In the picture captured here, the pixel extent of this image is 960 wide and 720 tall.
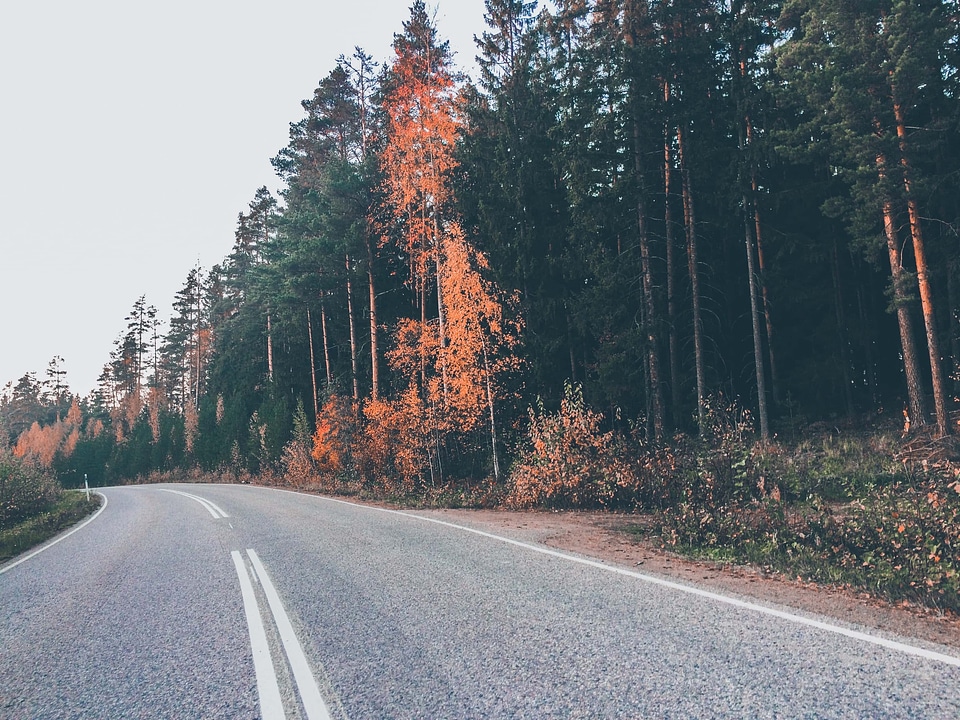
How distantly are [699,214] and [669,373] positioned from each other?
5.81 meters

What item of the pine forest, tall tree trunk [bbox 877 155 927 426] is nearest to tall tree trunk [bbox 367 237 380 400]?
the pine forest

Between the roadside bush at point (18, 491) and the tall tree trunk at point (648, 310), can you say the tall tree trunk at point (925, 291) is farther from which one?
the roadside bush at point (18, 491)

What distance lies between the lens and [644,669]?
Result: 3922mm

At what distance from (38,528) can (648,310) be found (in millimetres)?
19142

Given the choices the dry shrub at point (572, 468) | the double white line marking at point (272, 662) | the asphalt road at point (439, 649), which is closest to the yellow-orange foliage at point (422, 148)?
the dry shrub at point (572, 468)

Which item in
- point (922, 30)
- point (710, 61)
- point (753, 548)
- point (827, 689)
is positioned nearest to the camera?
point (827, 689)

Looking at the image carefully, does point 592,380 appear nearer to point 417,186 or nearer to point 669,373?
point 669,373

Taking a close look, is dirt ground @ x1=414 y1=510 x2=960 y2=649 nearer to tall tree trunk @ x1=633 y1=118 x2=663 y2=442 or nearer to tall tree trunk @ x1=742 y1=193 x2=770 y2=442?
tall tree trunk @ x1=633 y1=118 x2=663 y2=442

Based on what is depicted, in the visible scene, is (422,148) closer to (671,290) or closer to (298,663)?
(671,290)

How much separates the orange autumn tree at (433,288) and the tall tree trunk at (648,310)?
13.5ft

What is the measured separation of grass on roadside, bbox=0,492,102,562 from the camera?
13033mm

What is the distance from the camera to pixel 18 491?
20516mm

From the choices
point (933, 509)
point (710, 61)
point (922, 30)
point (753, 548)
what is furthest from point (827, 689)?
point (710, 61)

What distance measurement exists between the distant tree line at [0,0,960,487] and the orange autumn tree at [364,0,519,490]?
9 centimetres
